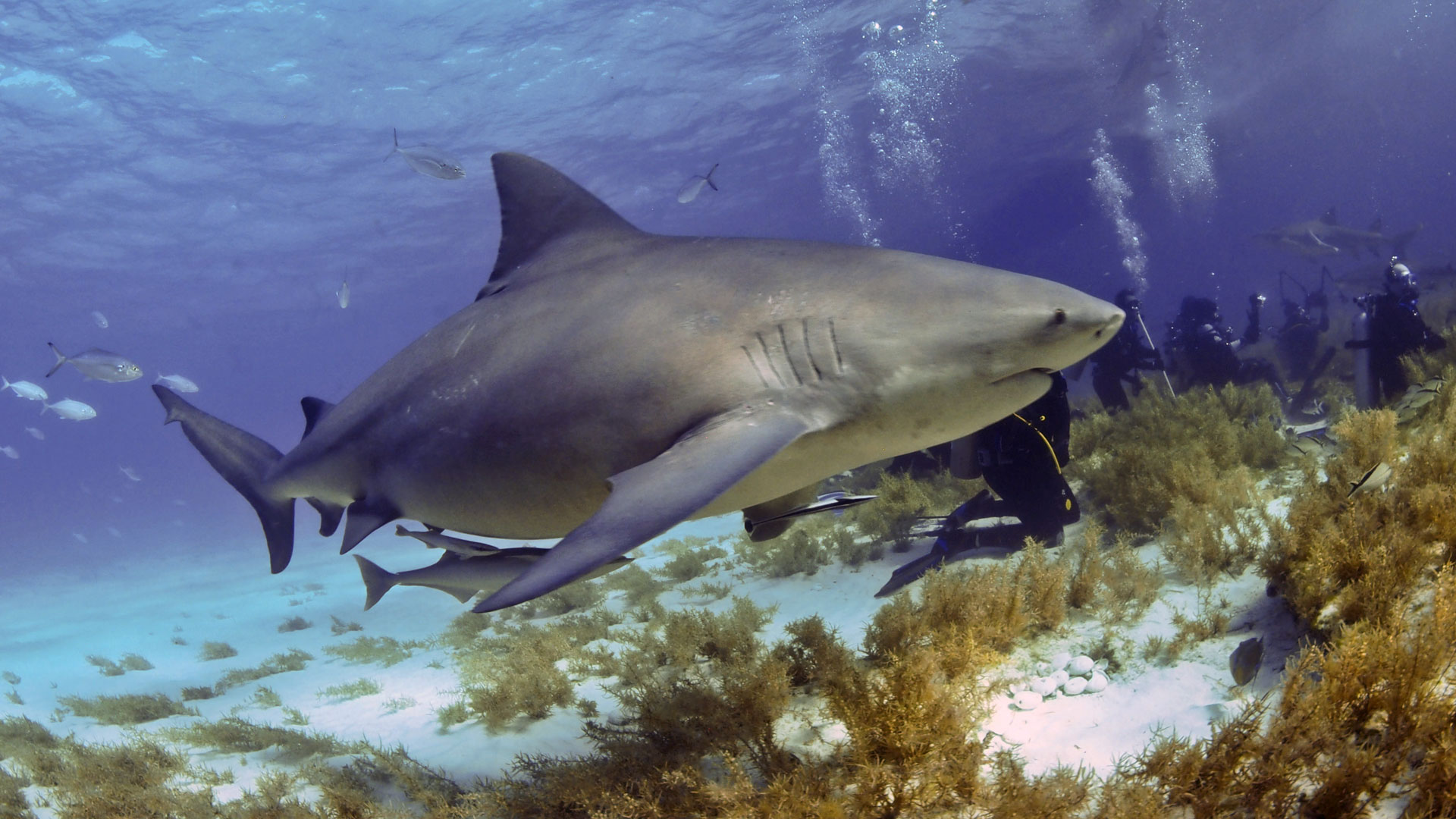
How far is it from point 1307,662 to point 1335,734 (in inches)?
9.4

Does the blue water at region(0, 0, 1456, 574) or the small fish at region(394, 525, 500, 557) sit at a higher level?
the blue water at region(0, 0, 1456, 574)

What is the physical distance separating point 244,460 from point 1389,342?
11.4 m

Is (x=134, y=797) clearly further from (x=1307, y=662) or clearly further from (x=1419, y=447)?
(x=1419, y=447)

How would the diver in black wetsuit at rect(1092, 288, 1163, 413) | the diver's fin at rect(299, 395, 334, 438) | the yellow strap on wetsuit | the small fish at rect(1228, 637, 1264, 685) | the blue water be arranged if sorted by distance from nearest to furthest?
the small fish at rect(1228, 637, 1264, 685) < the diver's fin at rect(299, 395, 334, 438) < the yellow strap on wetsuit < the diver in black wetsuit at rect(1092, 288, 1163, 413) < the blue water

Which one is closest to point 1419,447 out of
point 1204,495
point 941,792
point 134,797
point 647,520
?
point 1204,495

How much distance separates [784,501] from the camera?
283 centimetres

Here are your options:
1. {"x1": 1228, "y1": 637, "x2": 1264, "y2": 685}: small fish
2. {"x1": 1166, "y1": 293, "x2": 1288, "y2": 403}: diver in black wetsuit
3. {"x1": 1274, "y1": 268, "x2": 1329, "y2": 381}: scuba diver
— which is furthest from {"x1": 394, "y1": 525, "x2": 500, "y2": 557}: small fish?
{"x1": 1274, "y1": 268, "x2": 1329, "y2": 381}: scuba diver

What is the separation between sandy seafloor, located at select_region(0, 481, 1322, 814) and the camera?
2744 mm

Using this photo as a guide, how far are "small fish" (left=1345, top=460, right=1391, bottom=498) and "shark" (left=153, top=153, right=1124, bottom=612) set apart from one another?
86.2 inches

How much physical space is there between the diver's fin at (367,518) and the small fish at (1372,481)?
461 centimetres

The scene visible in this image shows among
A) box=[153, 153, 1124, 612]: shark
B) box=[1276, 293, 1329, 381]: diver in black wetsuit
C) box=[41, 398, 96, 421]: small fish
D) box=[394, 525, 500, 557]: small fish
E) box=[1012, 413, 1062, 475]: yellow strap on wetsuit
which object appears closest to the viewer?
box=[153, 153, 1124, 612]: shark

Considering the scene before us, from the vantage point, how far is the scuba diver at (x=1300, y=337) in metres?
13.9

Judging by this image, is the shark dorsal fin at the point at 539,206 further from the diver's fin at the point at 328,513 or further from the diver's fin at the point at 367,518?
the diver's fin at the point at 328,513

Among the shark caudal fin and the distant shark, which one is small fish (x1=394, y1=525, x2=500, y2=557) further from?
the distant shark
